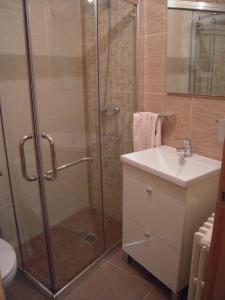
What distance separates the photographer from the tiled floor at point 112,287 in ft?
5.21

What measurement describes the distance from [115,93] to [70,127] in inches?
18.5

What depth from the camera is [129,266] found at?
1.84 m

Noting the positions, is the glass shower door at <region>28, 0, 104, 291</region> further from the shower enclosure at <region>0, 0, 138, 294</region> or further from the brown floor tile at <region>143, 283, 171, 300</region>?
the brown floor tile at <region>143, 283, 171, 300</region>

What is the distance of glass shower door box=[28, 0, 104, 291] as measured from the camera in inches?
65.9

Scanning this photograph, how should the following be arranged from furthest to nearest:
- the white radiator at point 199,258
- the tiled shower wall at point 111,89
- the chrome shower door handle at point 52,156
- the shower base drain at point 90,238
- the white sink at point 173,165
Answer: the shower base drain at point 90,238 → the tiled shower wall at point 111,89 → the chrome shower door handle at point 52,156 → the white sink at point 173,165 → the white radiator at point 199,258

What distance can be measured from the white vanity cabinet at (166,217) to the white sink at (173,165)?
0.03 meters

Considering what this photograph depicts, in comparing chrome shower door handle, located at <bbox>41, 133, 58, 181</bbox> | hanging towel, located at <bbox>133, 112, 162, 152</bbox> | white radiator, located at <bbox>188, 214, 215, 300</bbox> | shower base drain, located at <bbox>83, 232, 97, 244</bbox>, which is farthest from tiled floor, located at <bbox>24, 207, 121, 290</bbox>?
white radiator, located at <bbox>188, 214, 215, 300</bbox>

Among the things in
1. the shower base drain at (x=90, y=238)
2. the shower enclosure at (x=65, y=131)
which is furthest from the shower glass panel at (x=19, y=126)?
the shower base drain at (x=90, y=238)

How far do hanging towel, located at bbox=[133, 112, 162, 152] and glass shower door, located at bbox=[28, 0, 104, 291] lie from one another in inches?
12.7

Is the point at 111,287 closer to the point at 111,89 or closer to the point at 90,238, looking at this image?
the point at 90,238

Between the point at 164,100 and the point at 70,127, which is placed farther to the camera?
the point at 70,127

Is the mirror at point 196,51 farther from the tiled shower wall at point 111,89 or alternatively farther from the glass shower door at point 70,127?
the glass shower door at point 70,127

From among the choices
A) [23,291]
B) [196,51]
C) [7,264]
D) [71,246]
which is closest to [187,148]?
[196,51]

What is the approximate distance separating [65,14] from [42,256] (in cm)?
178
